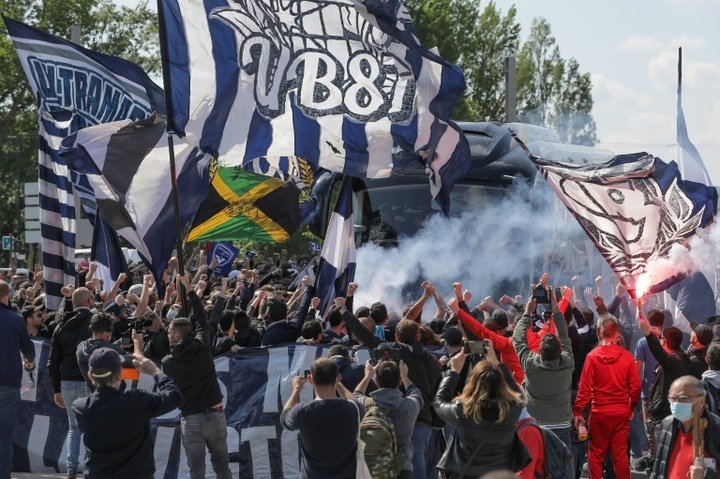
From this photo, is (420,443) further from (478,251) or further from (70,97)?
(70,97)

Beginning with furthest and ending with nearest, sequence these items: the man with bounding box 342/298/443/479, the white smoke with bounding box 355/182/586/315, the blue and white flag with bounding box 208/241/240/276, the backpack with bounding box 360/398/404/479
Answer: the blue and white flag with bounding box 208/241/240/276 → the white smoke with bounding box 355/182/586/315 → the man with bounding box 342/298/443/479 → the backpack with bounding box 360/398/404/479

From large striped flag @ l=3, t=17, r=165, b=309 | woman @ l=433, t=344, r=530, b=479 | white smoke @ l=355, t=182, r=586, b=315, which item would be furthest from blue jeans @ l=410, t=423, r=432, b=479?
white smoke @ l=355, t=182, r=586, b=315

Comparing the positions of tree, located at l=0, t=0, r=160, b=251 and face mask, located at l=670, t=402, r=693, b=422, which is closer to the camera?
face mask, located at l=670, t=402, r=693, b=422

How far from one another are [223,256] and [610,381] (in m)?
10.8

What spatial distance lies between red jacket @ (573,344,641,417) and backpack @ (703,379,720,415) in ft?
5.32

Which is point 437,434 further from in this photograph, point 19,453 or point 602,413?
point 19,453

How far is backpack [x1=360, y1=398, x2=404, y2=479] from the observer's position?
7832mm

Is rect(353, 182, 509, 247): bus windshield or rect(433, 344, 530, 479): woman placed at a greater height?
rect(353, 182, 509, 247): bus windshield

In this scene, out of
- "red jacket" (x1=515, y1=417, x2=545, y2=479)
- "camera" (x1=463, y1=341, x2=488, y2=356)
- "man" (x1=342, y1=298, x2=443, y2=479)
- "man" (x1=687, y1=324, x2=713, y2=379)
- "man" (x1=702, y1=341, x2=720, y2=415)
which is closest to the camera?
"red jacket" (x1=515, y1=417, x2=545, y2=479)

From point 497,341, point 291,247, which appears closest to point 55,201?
point 497,341

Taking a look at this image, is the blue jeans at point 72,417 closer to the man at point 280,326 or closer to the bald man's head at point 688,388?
the man at point 280,326

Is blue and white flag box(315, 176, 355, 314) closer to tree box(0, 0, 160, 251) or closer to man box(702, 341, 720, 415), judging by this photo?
man box(702, 341, 720, 415)

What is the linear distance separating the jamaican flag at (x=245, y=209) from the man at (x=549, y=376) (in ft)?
18.7

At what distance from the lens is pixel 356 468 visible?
23.7 ft
